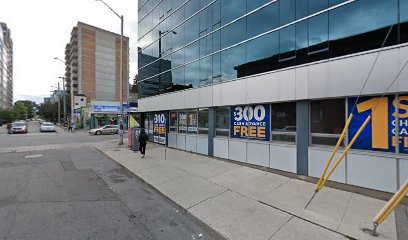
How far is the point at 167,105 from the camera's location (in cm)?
1310

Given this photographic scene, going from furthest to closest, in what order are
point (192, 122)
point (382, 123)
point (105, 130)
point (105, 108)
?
point (105, 108)
point (105, 130)
point (192, 122)
point (382, 123)

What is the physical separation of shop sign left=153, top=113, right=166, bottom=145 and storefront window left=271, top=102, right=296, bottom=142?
828 cm

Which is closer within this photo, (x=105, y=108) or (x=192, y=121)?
(x=192, y=121)

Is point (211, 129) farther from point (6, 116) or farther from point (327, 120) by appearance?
point (6, 116)

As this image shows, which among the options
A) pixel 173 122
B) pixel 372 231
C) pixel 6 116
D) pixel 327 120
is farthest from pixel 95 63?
pixel 372 231

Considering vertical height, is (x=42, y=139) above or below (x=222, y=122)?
below

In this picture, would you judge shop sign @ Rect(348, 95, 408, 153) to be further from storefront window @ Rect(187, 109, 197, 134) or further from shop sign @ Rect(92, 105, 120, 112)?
shop sign @ Rect(92, 105, 120, 112)

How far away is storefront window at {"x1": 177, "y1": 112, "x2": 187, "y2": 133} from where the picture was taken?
39.5 ft

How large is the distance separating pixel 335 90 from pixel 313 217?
3.60 m

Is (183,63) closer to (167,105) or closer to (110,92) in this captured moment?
(167,105)

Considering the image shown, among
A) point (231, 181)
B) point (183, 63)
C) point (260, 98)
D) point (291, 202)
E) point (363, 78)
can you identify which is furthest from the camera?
point (183, 63)

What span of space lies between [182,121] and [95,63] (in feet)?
204

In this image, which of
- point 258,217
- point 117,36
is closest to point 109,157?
point 258,217

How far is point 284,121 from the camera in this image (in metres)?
7.13
